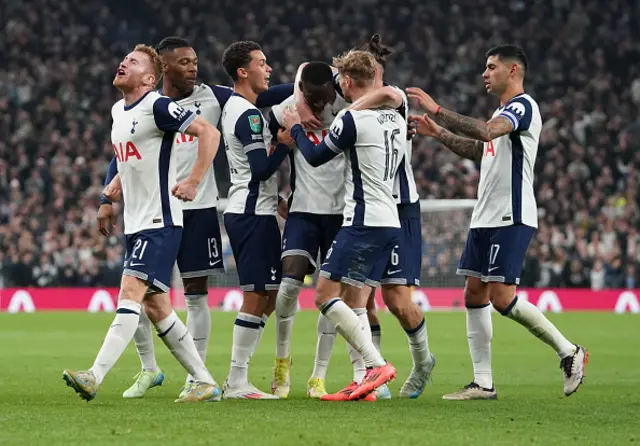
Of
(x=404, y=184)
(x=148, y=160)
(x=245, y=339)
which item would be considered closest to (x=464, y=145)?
(x=404, y=184)

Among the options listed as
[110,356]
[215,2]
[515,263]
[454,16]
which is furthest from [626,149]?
[110,356]

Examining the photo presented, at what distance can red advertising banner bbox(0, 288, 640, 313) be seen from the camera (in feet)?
78.9

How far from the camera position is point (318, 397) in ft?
28.7

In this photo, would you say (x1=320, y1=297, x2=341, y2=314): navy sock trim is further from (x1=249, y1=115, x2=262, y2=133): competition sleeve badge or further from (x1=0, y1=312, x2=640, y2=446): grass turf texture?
(x1=249, y1=115, x2=262, y2=133): competition sleeve badge

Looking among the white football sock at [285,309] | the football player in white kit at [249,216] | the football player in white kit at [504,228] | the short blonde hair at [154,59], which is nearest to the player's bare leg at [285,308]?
the white football sock at [285,309]

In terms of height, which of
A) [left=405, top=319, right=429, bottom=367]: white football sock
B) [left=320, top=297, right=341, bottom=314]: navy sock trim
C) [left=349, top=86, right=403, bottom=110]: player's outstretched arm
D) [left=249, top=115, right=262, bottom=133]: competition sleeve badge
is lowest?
[left=405, top=319, right=429, bottom=367]: white football sock

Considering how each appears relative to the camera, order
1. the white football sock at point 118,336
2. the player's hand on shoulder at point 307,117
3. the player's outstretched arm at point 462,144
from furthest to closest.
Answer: the player's outstretched arm at point 462,144
the player's hand on shoulder at point 307,117
the white football sock at point 118,336

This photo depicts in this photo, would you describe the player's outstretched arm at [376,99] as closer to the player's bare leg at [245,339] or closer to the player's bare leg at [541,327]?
the player's bare leg at [245,339]

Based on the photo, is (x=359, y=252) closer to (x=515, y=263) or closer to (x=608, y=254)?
(x=515, y=263)

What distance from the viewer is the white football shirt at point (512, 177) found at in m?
9.10

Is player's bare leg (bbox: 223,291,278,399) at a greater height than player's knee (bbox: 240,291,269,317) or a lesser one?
lesser

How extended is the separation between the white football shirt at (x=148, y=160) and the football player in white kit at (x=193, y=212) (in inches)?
38.9

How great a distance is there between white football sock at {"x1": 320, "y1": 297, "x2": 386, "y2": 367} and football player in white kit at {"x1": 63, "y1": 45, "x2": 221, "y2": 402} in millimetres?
1006

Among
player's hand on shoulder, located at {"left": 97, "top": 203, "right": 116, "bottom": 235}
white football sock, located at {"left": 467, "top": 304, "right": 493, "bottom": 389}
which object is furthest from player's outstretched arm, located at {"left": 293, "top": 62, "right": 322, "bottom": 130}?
white football sock, located at {"left": 467, "top": 304, "right": 493, "bottom": 389}
